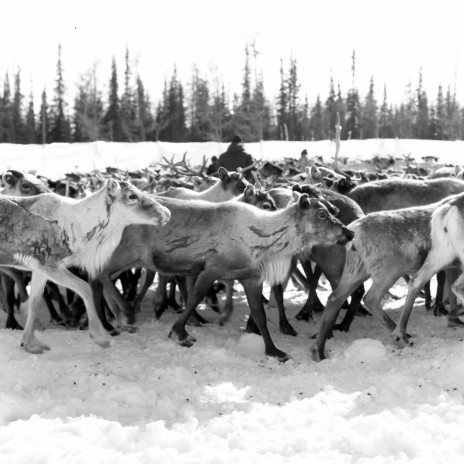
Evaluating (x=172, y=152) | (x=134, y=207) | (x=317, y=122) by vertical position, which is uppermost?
(x=317, y=122)

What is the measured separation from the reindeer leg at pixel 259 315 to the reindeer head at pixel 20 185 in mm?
2425

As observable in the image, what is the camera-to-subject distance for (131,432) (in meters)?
3.34

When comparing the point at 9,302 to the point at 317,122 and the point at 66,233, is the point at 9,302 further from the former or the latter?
the point at 317,122

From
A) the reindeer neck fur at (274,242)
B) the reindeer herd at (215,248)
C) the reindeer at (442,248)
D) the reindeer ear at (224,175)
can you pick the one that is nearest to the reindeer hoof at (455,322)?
the reindeer herd at (215,248)

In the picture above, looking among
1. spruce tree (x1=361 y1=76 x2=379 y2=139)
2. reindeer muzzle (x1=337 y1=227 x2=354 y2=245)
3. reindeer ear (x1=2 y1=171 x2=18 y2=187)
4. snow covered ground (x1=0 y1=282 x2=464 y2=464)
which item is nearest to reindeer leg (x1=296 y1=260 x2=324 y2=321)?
snow covered ground (x1=0 y1=282 x2=464 y2=464)

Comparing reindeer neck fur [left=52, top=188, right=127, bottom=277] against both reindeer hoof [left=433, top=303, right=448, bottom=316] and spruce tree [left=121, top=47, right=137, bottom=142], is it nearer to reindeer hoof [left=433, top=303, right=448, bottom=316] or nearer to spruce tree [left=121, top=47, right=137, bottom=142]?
reindeer hoof [left=433, top=303, right=448, bottom=316]

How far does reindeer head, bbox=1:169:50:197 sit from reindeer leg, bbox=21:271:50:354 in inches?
58.8

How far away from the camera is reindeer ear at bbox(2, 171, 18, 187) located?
20.5 ft

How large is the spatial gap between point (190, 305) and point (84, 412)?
5.98 feet

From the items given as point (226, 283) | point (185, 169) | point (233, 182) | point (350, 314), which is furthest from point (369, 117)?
point (350, 314)

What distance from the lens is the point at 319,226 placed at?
522 centimetres

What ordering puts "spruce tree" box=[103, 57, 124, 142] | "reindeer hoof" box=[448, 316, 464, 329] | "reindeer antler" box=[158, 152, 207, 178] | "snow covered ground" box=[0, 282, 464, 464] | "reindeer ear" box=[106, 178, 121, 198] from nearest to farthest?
"snow covered ground" box=[0, 282, 464, 464] → "reindeer ear" box=[106, 178, 121, 198] → "reindeer hoof" box=[448, 316, 464, 329] → "reindeer antler" box=[158, 152, 207, 178] → "spruce tree" box=[103, 57, 124, 142]

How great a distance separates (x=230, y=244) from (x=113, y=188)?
1.11m

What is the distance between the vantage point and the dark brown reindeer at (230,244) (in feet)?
17.2
